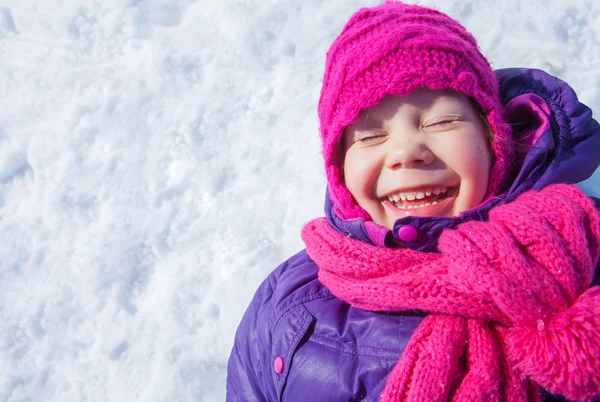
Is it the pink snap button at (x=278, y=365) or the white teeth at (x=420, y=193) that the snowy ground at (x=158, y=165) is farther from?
the white teeth at (x=420, y=193)

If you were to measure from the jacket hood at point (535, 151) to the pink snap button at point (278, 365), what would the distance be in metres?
0.42

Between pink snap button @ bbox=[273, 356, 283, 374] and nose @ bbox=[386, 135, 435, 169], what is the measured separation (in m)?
0.65

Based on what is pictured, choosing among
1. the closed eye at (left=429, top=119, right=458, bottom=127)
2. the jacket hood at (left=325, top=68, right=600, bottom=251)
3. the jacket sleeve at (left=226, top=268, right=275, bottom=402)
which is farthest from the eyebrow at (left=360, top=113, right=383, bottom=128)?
the jacket sleeve at (left=226, top=268, right=275, bottom=402)

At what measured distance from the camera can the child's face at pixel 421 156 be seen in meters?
1.33

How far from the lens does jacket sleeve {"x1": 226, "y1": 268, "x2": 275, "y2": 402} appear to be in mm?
1612

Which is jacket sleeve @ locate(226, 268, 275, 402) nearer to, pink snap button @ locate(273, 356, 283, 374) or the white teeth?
pink snap button @ locate(273, 356, 283, 374)

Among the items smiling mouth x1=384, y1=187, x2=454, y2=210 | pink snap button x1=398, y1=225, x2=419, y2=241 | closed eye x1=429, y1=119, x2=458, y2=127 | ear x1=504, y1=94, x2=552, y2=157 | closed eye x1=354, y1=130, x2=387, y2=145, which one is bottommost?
pink snap button x1=398, y1=225, x2=419, y2=241

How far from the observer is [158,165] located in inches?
90.5

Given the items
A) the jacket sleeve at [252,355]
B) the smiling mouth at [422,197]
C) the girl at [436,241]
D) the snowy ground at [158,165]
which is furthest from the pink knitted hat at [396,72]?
the snowy ground at [158,165]

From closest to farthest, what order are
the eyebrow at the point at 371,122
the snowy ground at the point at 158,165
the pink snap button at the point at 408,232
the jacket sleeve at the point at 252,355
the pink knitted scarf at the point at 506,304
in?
the pink knitted scarf at the point at 506,304 → the pink snap button at the point at 408,232 → the eyebrow at the point at 371,122 → the jacket sleeve at the point at 252,355 → the snowy ground at the point at 158,165

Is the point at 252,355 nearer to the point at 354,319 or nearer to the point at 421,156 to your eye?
the point at 354,319

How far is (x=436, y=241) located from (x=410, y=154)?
24cm

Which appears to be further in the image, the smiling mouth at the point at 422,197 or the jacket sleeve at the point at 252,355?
the jacket sleeve at the point at 252,355

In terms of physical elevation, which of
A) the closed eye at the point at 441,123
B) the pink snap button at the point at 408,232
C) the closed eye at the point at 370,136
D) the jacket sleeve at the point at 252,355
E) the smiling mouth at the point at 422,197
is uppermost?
the closed eye at the point at 370,136
